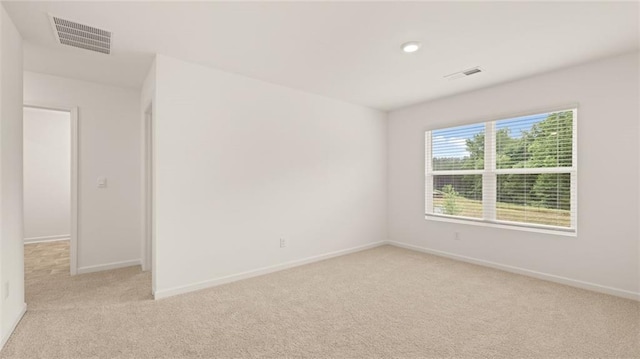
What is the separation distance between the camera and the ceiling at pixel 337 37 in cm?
209

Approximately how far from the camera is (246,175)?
11.3ft

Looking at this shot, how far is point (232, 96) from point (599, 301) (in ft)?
14.3

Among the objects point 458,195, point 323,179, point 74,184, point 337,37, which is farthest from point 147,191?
point 458,195

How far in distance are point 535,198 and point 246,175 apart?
3.59 metres

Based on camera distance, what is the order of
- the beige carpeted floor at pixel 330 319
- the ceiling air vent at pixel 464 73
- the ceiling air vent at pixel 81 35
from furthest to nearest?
the ceiling air vent at pixel 464 73, the ceiling air vent at pixel 81 35, the beige carpeted floor at pixel 330 319

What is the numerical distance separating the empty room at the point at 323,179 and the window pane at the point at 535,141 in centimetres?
2

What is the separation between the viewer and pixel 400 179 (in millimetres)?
5043

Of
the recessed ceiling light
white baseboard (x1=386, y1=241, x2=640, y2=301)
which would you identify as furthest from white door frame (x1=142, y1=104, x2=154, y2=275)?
white baseboard (x1=386, y1=241, x2=640, y2=301)

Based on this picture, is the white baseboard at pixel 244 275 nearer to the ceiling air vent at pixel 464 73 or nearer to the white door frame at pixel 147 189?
the white door frame at pixel 147 189

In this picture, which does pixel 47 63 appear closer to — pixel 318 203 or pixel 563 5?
pixel 318 203

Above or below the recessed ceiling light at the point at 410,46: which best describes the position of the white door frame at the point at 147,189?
below

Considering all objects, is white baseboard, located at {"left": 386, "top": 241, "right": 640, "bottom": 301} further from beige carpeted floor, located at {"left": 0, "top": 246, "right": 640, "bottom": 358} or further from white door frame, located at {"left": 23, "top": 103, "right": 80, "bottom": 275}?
white door frame, located at {"left": 23, "top": 103, "right": 80, "bottom": 275}

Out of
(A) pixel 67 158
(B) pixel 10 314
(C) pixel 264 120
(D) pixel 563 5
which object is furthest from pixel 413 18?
(A) pixel 67 158

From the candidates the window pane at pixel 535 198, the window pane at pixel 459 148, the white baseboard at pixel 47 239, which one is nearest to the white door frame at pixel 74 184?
the white baseboard at pixel 47 239
